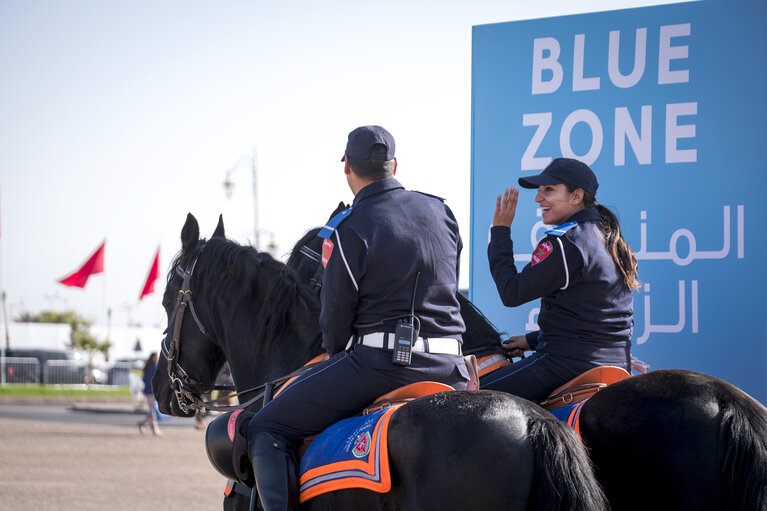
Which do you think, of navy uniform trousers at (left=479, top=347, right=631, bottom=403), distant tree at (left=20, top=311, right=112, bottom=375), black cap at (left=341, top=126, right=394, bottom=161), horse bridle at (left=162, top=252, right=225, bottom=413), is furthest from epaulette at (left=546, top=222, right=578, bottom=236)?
distant tree at (left=20, top=311, right=112, bottom=375)

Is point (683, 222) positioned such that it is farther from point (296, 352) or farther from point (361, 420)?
point (361, 420)

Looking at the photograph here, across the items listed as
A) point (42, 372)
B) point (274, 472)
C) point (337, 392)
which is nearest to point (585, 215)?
point (337, 392)

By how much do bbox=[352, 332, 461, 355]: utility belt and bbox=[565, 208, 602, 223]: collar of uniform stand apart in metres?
1.12

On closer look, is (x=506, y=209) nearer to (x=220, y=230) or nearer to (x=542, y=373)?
(x=542, y=373)

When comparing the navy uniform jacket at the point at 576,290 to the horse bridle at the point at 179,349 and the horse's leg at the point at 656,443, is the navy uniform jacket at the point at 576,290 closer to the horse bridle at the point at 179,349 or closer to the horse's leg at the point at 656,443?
the horse's leg at the point at 656,443

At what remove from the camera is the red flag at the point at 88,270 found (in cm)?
2364

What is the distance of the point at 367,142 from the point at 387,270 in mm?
621

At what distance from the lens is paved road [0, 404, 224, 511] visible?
34.2 feet

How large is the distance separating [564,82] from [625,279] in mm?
2371

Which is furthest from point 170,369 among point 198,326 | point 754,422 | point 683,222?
point 683,222

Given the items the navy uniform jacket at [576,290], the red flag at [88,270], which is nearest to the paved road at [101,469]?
the red flag at [88,270]

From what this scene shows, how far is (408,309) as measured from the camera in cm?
374

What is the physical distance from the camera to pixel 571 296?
433 centimetres

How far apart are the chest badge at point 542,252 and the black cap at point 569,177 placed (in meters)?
0.47
